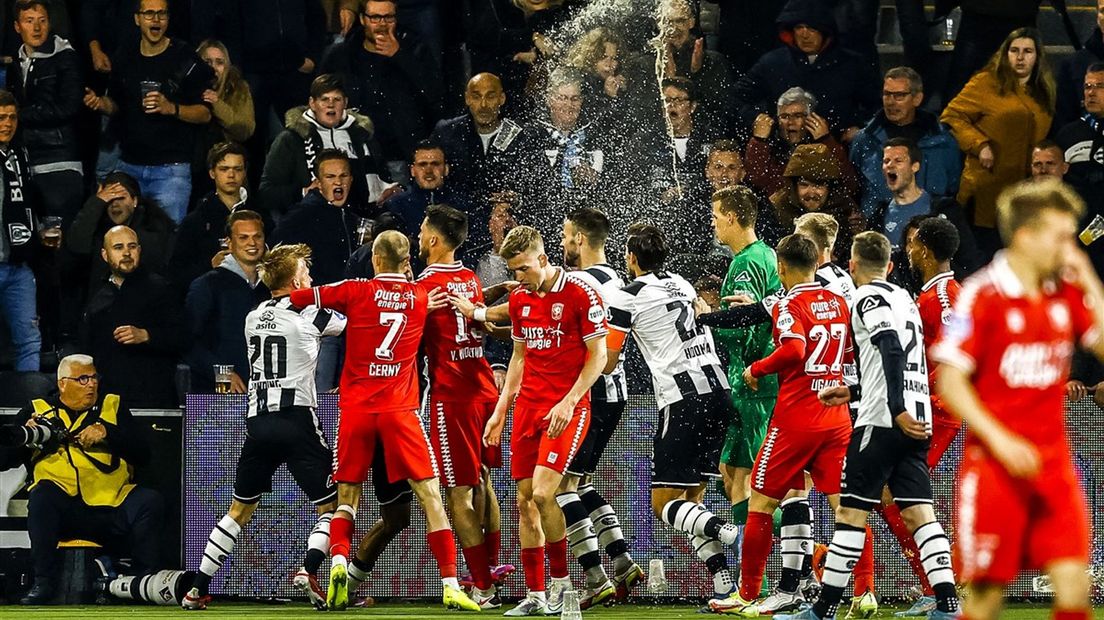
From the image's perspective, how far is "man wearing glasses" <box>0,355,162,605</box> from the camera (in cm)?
1066

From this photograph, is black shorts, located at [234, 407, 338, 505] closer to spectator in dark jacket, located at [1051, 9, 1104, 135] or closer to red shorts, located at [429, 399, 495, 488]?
red shorts, located at [429, 399, 495, 488]

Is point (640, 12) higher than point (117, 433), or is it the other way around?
point (640, 12)

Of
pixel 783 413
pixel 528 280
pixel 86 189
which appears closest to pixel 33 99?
pixel 86 189

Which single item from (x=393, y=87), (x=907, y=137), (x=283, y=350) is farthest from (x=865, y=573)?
(x=393, y=87)

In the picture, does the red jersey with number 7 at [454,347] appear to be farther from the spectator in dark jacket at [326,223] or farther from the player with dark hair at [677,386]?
the spectator in dark jacket at [326,223]

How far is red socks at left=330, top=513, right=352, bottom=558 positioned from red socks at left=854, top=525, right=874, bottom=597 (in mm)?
2825

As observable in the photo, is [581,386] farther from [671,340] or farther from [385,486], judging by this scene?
[385,486]

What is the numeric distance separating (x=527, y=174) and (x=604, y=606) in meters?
3.89

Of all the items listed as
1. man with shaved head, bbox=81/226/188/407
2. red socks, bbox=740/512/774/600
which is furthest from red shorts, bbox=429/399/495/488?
man with shaved head, bbox=81/226/188/407

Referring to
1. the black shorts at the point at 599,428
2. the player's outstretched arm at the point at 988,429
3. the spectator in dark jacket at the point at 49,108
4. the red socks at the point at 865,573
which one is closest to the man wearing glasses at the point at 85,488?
the black shorts at the point at 599,428

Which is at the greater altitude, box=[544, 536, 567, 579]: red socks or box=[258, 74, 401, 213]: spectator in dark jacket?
box=[258, 74, 401, 213]: spectator in dark jacket

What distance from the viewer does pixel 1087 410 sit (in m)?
10.4

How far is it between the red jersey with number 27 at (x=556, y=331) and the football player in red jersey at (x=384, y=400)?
0.67 m

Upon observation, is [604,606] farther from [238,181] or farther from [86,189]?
[86,189]
